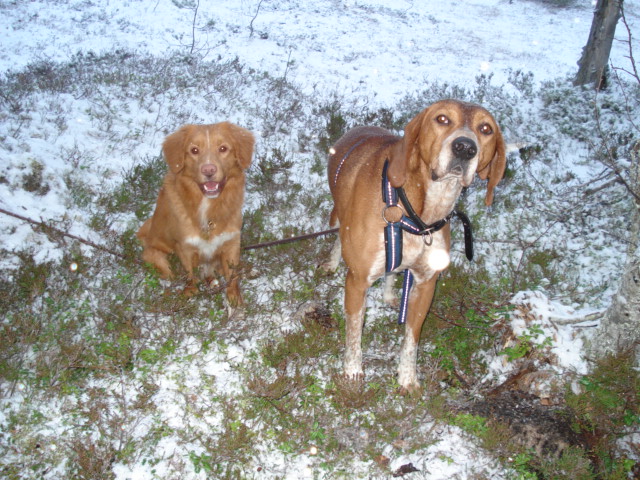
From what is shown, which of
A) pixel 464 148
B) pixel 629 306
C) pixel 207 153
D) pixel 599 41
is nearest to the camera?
pixel 464 148

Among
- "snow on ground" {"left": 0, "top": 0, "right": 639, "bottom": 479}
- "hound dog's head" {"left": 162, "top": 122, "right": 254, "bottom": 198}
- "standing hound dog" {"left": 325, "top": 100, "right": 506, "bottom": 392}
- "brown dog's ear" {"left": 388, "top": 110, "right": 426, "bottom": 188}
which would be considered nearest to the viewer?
"standing hound dog" {"left": 325, "top": 100, "right": 506, "bottom": 392}

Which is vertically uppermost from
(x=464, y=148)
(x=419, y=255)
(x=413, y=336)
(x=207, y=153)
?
(x=207, y=153)

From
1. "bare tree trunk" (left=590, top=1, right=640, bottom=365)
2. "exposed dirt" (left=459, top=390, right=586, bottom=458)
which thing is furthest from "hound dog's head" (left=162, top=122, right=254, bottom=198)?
"bare tree trunk" (left=590, top=1, right=640, bottom=365)

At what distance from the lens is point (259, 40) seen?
11.6 metres

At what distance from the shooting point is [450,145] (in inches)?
97.0

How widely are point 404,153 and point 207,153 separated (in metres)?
1.69

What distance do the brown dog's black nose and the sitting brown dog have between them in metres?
1.89

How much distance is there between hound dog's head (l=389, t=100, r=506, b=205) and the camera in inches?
97.3

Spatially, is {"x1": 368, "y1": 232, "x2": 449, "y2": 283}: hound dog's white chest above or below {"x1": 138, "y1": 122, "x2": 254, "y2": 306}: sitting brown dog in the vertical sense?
below

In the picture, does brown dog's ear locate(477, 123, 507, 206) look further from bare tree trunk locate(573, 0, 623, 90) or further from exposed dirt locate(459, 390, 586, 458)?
bare tree trunk locate(573, 0, 623, 90)

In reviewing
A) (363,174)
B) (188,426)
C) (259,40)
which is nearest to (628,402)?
(363,174)

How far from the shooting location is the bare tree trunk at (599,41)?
7.87m

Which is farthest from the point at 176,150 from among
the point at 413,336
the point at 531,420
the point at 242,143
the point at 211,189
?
the point at 531,420

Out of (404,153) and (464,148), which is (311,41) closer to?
(404,153)
